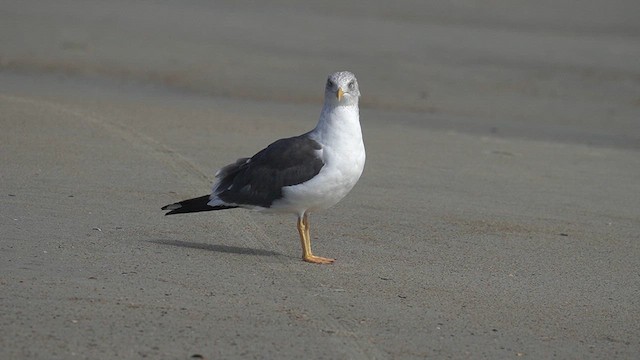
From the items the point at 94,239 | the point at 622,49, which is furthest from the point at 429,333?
the point at 622,49

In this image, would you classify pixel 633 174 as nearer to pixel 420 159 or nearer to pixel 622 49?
pixel 420 159

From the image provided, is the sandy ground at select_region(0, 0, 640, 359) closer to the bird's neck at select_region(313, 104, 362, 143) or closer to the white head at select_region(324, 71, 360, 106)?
the bird's neck at select_region(313, 104, 362, 143)

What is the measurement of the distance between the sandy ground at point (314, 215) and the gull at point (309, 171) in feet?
0.86

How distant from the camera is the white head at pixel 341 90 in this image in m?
6.52

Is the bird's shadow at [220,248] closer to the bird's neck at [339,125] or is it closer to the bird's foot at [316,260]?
the bird's foot at [316,260]

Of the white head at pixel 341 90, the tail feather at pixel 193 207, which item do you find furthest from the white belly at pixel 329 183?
the tail feather at pixel 193 207

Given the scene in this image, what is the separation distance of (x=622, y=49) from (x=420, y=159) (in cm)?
1115

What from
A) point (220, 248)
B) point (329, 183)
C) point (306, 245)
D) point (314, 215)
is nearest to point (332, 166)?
point (329, 183)

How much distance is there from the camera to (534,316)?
5.70 meters

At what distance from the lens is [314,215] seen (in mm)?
7793

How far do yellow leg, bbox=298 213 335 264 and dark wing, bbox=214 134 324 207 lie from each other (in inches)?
8.5

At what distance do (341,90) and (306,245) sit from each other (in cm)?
85

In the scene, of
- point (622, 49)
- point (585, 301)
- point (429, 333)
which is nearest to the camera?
point (429, 333)

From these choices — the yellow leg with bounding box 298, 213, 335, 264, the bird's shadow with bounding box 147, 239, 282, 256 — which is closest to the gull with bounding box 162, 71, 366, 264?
the yellow leg with bounding box 298, 213, 335, 264
